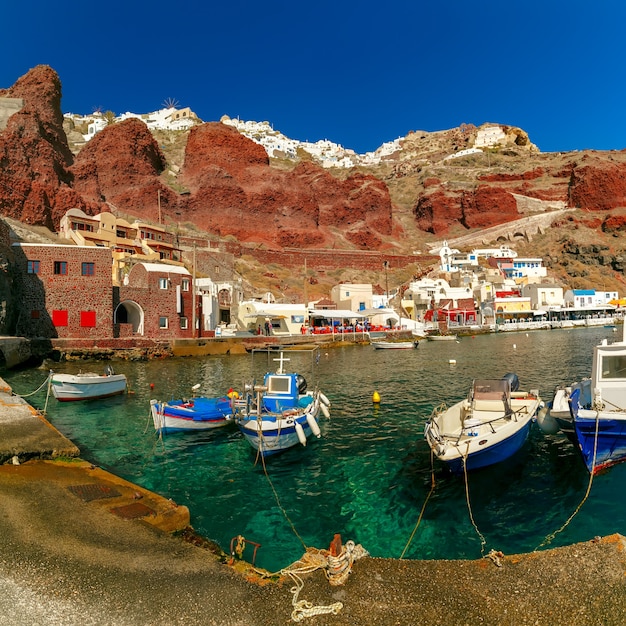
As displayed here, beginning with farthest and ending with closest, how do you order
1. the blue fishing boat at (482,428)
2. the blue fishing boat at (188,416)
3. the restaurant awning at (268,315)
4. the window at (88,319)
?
the restaurant awning at (268,315) → the window at (88,319) → the blue fishing boat at (188,416) → the blue fishing boat at (482,428)

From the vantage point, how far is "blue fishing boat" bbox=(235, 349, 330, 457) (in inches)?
575

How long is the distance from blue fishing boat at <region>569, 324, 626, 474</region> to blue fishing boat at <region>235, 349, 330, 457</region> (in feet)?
26.8

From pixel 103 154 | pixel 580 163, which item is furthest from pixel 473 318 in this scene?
pixel 580 163

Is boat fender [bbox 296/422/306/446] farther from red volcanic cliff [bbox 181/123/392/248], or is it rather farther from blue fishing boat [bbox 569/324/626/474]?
red volcanic cliff [bbox 181/123/392/248]

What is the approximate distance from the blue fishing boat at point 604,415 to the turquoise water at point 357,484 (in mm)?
626

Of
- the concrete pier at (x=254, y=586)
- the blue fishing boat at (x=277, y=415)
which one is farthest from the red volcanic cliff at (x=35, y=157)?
the concrete pier at (x=254, y=586)

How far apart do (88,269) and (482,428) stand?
4107 cm

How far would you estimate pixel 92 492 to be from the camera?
30.6 ft

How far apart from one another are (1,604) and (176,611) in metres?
2.17

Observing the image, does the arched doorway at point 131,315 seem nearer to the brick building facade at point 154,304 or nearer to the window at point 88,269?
the brick building facade at point 154,304

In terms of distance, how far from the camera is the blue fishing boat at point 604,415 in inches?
490

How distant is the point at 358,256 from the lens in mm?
106375

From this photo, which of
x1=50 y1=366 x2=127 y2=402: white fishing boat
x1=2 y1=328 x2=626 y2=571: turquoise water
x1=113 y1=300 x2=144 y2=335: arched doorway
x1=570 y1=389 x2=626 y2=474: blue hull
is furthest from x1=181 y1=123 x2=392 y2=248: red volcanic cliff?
x1=570 y1=389 x2=626 y2=474: blue hull

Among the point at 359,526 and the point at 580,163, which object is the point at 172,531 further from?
the point at 580,163
